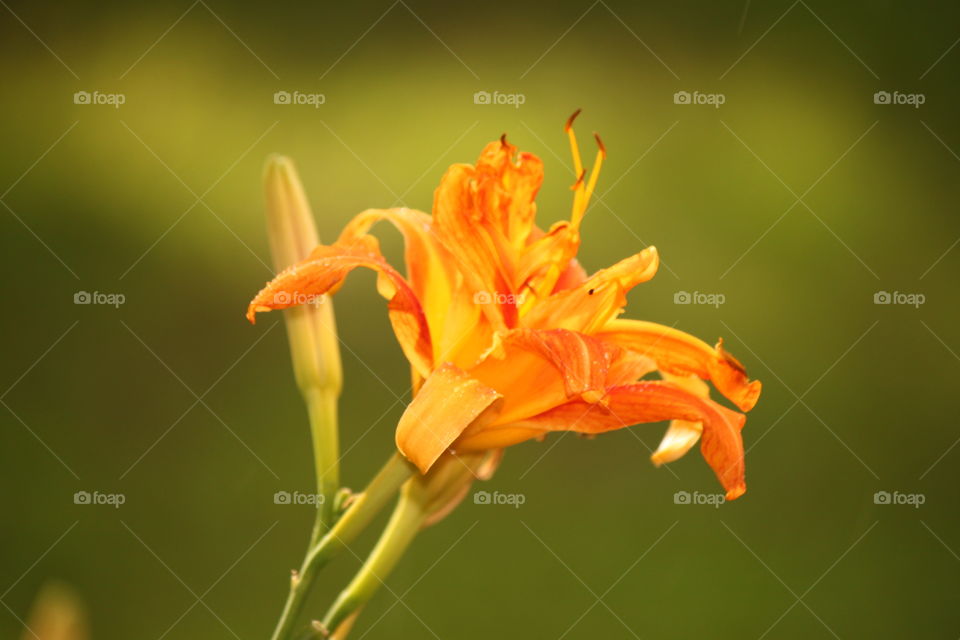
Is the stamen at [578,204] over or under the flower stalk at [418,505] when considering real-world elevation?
over

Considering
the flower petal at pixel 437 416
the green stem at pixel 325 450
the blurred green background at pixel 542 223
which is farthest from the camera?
the blurred green background at pixel 542 223

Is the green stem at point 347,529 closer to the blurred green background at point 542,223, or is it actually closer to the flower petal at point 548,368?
the flower petal at point 548,368

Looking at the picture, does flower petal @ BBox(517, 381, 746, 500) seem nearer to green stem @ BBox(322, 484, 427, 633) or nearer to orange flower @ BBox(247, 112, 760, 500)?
orange flower @ BBox(247, 112, 760, 500)

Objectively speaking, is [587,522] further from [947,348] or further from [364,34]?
[364,34]

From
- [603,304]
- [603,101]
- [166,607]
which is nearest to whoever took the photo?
[603,304]

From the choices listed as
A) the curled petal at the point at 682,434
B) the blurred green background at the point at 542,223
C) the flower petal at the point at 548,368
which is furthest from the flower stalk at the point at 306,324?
the blurred green background at the point at 542,223

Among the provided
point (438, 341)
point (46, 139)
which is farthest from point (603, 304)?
point (46, 139)

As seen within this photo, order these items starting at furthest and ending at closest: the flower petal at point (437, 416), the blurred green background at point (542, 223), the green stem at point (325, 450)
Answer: the blurred green background at point (542, 223), the green stem at point (325, 450), the flower petal at point (437, 416)
